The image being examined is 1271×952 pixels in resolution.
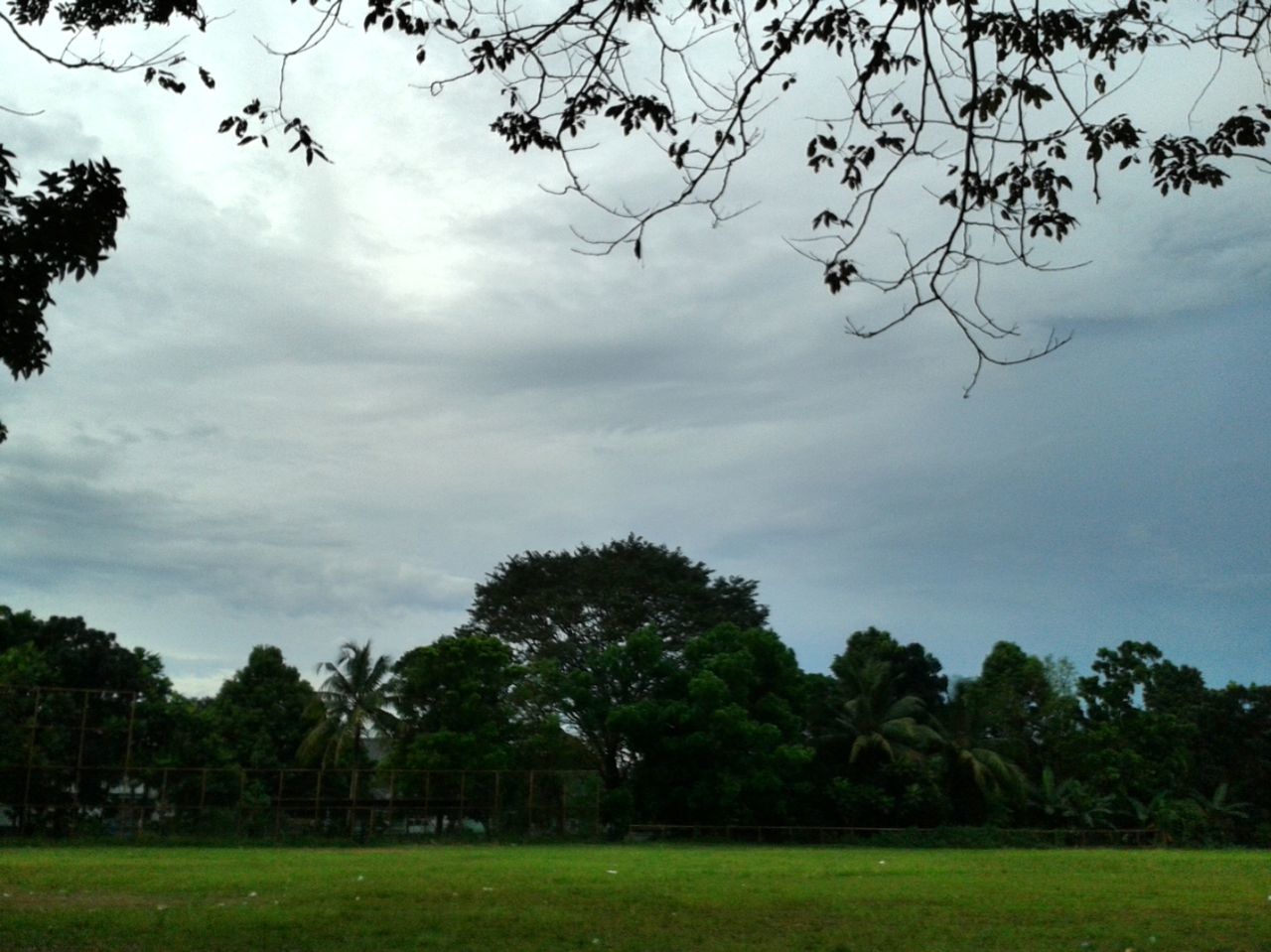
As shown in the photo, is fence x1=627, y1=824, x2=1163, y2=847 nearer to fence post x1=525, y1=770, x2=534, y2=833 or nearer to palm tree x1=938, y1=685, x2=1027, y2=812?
palm tree x1=938, y1=685, x2=1027, y2=812

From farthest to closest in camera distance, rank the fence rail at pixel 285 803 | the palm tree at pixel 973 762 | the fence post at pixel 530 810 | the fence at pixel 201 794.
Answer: the palm tree at pixel 973 762, the fence post at pixel 530 810, the fence rail at pixel 285 803, the fence at pixel 201 794

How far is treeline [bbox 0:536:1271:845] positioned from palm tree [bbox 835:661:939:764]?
8 cm

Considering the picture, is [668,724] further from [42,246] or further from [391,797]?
[42,246]

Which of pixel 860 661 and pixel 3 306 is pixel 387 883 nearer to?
pixel 3 306

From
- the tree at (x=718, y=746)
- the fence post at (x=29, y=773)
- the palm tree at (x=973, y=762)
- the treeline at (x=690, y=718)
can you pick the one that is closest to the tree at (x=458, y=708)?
the treeline at (x=690, y=718)

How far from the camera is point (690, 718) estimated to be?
40.2 meters

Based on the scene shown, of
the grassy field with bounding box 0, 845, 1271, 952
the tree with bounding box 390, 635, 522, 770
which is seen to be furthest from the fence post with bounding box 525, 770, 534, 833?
the grassy field with bounding box 0, 845, 1271, 952

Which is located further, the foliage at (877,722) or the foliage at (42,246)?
the foliage at (877,722)

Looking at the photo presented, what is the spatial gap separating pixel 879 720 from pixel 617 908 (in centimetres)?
3342

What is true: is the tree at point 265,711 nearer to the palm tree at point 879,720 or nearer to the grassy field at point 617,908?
the palm tree at point 879,720

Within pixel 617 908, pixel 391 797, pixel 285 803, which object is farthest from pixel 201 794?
pixel 617 908

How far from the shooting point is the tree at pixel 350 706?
41375 millimetres

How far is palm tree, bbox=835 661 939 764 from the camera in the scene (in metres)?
43.4

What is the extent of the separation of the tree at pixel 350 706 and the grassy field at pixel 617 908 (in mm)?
20650
